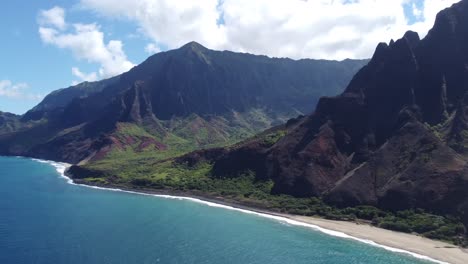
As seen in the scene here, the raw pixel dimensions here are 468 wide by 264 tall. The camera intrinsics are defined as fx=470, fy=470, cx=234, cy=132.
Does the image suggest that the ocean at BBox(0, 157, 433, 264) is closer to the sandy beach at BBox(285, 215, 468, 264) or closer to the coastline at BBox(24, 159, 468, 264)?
the coastline at BBox(24, 159, 468, 264)

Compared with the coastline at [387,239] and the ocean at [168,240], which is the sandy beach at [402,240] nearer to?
the coastline at [387,239]

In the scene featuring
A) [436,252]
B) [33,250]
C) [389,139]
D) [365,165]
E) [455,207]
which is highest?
[389,139]

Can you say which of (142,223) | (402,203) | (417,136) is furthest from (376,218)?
(142,223)

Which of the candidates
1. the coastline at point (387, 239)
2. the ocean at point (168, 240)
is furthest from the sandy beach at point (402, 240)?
the ocean at point (168, 240)

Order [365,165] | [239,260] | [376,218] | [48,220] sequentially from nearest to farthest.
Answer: [239,260] → [376,218] → [48,220] → [365,165]

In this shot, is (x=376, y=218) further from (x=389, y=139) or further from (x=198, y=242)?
(x=198, y=242)

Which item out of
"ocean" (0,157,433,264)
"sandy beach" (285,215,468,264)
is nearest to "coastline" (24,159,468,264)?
"sandy beach" (285,215,468,264)

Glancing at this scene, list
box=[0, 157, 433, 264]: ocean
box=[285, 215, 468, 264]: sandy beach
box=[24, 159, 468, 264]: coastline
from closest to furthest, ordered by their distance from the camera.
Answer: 1. box=[0, 157, 433, 264]: ocean
2. box=[285, 215, 468, 264]: sandy beach
3. box=[24, 159, 468, 264]: coastline
